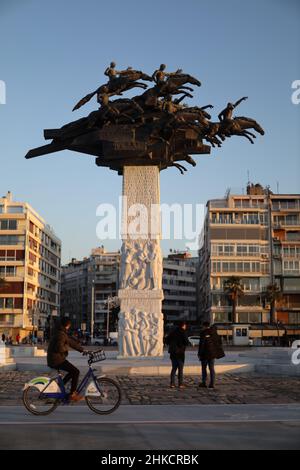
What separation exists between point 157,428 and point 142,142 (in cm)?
1465

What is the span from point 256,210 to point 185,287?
44.8 meters

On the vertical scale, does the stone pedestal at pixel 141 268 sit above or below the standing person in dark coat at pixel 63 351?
above

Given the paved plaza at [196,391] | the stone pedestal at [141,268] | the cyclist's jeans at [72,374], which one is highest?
the stone pedestal at [141,268]

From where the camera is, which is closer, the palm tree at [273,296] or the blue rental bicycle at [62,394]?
the blue rental bicycle at [62,394]

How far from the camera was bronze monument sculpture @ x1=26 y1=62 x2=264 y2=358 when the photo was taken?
2117 cm

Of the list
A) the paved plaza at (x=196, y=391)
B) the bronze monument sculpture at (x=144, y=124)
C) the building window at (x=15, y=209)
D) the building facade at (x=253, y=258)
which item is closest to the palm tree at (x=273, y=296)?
the building facade at (x=253, y=258)

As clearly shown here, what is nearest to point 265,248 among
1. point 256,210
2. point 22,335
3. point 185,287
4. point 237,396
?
point 256,210

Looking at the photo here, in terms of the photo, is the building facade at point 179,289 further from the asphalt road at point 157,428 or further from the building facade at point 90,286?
the asphalt road at point 157,428

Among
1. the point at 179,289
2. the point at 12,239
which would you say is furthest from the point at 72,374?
the point at 179,289

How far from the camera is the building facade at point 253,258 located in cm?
7669

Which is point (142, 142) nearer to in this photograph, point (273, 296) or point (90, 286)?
point (273, 296)

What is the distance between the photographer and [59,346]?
953 centimetres
